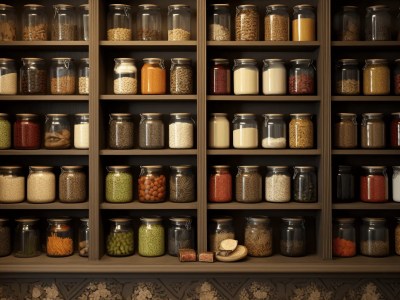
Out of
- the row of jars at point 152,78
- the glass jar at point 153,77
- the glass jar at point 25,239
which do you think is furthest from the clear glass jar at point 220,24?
the glass jar at point 25,239

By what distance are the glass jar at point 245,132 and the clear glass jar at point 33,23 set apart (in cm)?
108

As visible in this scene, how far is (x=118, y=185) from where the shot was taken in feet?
9.71

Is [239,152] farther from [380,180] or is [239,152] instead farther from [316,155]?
[380,180]

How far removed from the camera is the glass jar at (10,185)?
116 inches

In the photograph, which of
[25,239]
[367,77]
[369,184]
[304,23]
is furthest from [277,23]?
[25,239]

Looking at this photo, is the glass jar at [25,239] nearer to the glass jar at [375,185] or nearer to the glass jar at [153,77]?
the glass jar at [153,77]

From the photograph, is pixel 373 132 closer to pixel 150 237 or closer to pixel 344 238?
pixel 344 238

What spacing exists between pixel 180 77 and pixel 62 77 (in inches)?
23.7

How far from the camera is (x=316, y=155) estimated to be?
10.0ft

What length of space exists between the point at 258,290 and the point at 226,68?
113cm

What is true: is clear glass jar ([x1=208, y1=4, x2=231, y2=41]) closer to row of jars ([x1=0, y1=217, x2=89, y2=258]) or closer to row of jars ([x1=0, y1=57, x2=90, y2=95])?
row of jars ([x1=0, y1=57, x2=90, y2=95])

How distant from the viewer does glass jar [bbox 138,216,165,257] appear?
2.96m

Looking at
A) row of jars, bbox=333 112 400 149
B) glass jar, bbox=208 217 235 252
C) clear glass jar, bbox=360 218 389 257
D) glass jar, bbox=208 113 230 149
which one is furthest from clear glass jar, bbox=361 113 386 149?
glass jar, bbox=208 217 235 252

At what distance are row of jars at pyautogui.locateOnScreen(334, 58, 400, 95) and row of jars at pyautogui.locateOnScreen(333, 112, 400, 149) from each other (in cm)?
12
